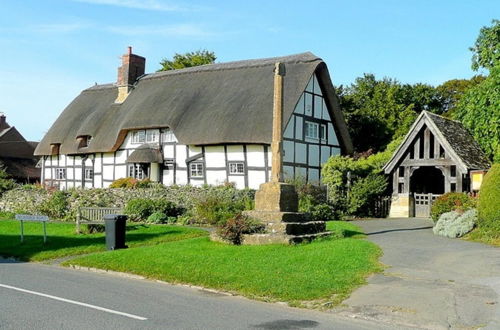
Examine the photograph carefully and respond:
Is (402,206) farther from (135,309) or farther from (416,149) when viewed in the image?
(135,309)

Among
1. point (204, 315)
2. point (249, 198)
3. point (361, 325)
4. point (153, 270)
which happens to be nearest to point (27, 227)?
point (249, 198)

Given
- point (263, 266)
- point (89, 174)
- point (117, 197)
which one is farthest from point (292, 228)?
point (89, 174)

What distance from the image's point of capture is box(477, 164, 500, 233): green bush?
16453 millimetres

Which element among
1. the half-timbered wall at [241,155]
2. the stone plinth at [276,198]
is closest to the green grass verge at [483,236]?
the stone plinth at [276,198]

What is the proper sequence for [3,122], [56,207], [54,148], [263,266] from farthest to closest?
[3,122] < [54,148] < [56,207] < [263,266]

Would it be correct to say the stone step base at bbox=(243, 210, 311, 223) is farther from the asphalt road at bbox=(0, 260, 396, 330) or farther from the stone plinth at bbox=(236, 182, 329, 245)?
the asphalt road at bbox=(0, 260, 396, 330)

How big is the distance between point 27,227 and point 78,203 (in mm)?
3951

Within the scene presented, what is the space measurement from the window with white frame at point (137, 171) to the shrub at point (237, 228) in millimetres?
19941

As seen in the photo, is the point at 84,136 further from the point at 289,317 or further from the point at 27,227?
the point at 289,317

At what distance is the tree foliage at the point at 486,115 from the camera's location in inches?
1058

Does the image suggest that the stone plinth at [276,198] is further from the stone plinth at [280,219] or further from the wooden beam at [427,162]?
the wooden beam at [427,162]

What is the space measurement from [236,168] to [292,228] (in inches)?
595

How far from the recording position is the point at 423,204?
1067 inches

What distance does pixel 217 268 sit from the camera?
1205 cm
